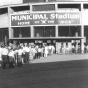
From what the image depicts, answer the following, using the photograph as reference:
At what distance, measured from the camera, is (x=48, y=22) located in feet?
133

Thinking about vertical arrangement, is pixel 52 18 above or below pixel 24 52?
above

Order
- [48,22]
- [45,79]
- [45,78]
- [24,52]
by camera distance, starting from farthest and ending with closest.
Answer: [48,22] < [24,52] < [45,78] < [45,79]

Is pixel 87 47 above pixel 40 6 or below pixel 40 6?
below

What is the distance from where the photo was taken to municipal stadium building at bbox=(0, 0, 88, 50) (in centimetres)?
4041

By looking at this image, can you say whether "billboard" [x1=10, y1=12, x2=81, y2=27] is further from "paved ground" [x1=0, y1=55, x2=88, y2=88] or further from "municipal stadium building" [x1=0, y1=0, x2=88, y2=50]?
"paved ground" [x1=0, y1=55, x2=88, y2=88]

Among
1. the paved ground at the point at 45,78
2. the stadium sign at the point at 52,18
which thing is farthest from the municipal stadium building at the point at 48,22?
the paved ground at the point at 45,78

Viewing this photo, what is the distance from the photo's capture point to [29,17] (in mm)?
40844

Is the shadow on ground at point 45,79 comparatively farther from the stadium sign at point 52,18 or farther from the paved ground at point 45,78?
the stadium sign at point 52,18

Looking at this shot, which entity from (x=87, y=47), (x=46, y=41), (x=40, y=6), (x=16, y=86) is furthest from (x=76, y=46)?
(x=16, y=86)

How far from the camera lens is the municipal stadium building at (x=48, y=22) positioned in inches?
1591

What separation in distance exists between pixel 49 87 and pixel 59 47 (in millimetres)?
33039

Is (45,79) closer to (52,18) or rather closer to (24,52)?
(24,52)

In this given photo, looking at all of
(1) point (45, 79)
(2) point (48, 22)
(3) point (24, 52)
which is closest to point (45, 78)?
(1) point (45, 79)

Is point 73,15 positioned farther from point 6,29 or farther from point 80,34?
point 6,29
